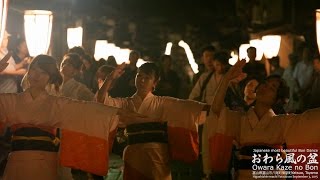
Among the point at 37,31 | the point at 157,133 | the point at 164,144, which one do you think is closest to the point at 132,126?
the point at 157,133

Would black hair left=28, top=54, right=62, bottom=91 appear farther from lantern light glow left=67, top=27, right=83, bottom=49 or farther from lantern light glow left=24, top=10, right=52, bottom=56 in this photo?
lantern light glow left=67, top=27, right=83, bottom=49

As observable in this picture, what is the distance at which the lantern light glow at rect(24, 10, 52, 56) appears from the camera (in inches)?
346

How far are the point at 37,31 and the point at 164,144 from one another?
3036 mm

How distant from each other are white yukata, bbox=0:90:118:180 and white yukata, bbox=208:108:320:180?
52.6 inches

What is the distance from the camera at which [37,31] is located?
8805 millimetres

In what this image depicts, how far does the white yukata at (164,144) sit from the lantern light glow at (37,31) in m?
2.07

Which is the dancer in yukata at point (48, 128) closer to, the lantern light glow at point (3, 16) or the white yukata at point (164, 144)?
the lantern light glow at point (3, 16)

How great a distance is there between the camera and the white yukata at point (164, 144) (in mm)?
7160

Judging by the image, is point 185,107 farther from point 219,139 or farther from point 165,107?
point 219,139

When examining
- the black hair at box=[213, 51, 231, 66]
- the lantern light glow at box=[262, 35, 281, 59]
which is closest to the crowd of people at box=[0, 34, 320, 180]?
the black hair at box=[213, 51, 231, 66]

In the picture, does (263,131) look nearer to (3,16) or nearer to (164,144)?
(164,144)

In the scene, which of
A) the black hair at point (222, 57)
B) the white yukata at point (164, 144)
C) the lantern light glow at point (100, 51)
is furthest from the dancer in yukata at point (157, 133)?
the lantern light glow at point (100, 51)

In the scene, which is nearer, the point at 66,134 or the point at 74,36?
the point at 66,134

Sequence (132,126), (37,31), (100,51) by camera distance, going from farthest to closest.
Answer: (100,51)
(37,31)
(132,126)
